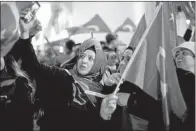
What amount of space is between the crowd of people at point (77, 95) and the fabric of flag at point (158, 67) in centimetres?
11

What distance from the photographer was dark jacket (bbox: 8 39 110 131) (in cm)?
423

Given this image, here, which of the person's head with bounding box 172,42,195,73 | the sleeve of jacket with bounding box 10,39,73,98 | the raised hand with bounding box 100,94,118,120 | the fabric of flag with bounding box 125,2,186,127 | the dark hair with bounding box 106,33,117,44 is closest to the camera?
the sleeve of jacket with bounding box 10,39,73,98

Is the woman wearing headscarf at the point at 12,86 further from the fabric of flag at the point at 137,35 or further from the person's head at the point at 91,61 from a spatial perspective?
the fabric of flag at the point at 137,35

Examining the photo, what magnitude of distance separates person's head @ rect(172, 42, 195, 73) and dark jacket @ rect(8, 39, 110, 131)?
3.44 feet

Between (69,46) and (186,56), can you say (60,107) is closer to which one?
(186,56)

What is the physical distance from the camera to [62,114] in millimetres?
4254

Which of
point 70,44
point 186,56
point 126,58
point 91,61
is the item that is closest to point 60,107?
point 91,61

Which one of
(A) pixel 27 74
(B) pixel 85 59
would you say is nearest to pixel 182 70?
(B) pixel 85 59

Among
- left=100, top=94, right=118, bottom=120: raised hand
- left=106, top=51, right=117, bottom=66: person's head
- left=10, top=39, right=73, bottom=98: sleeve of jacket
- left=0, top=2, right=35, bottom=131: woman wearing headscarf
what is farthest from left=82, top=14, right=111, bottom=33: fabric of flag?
left=0, top=2, right=35, bottom=131: woman wearing headscarf

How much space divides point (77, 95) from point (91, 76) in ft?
0.87

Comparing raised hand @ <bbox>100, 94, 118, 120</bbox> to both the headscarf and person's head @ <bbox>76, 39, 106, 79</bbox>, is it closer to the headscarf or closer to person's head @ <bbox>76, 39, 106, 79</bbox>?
the headscarf

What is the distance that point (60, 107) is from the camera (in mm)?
4254

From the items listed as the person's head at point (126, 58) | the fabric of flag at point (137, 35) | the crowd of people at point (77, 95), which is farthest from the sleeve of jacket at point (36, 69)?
the fabric of flag at point (137, 35)

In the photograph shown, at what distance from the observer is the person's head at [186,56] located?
4406 millimetres
